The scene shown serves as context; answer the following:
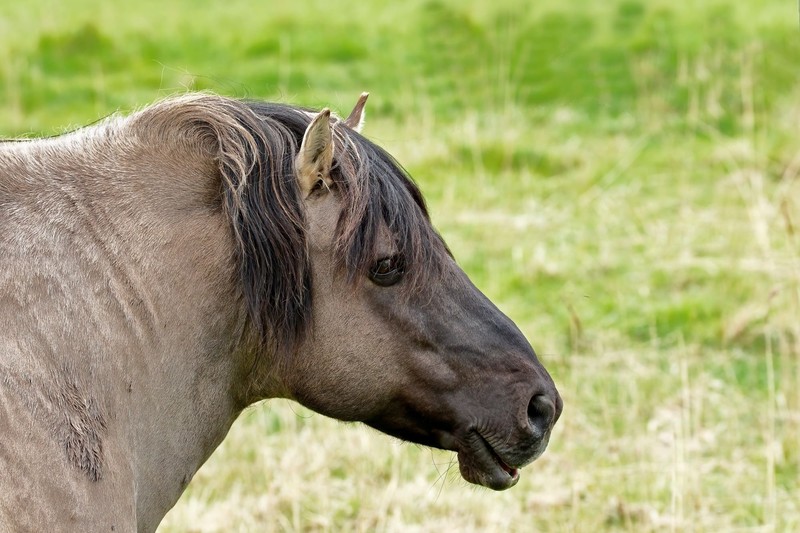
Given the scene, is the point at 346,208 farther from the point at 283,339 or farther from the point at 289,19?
the point at 289,19

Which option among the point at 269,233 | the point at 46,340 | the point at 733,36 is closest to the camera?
the point at 46,340

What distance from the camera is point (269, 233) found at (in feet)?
8.84

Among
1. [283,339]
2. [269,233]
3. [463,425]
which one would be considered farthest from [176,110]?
[463,425]

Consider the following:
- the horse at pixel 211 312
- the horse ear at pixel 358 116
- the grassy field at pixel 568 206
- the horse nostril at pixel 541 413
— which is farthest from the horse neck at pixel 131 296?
the grassy field at pixel 568 206

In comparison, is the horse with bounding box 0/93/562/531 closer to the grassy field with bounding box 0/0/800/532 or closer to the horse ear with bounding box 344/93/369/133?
the horse ear with bounding box 344/93/369/133

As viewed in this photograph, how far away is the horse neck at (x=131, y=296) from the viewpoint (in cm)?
251

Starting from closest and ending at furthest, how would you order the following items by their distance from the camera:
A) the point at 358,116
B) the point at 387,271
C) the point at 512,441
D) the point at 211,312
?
1. the point at 211,312
2. the point at 387,271
3. the point at 512,441
4. the point at 358,116

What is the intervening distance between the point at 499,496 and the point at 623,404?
3.14 feet

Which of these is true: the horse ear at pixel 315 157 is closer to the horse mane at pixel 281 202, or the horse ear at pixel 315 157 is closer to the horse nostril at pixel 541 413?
the horse mane at pixel 281 202

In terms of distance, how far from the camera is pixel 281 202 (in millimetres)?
2748

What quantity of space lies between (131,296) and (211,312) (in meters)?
0.21

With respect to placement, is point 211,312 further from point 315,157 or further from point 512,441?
point 512,441

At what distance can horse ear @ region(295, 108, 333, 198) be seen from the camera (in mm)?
2723

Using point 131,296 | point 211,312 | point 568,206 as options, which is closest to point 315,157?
point 211,312
